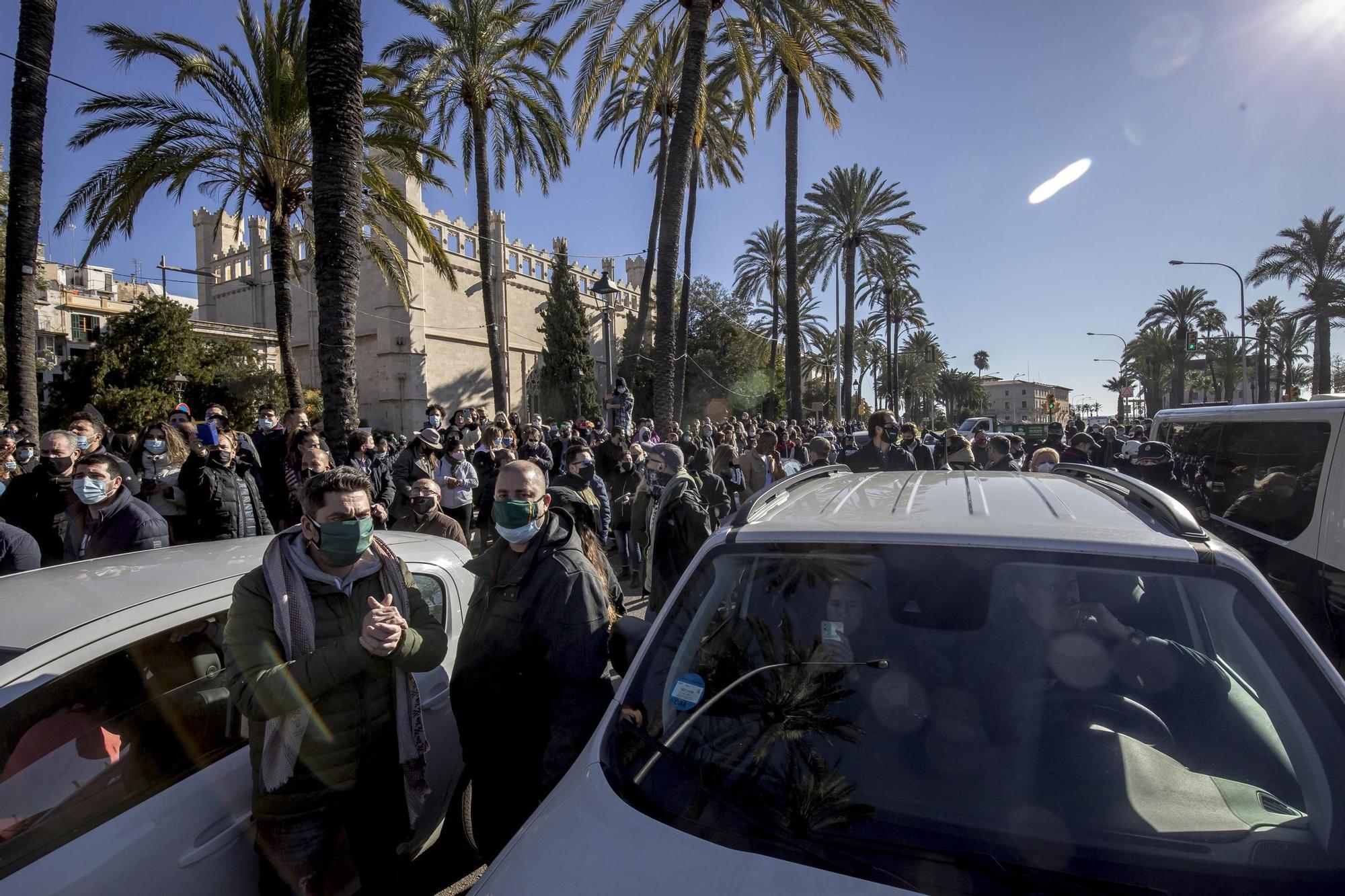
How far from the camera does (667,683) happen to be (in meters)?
2.00

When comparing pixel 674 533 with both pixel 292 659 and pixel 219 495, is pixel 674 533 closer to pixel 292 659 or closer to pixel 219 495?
pixel 292 659

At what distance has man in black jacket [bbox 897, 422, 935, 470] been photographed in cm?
887

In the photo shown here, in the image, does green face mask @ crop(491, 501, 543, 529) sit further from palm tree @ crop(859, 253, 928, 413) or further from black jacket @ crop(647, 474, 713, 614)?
palm tree @ crop(859, 253, 928, 413)

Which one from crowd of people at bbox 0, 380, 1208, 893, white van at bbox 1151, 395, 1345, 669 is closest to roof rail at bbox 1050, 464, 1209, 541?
crowd of people at bbox 0, 380, 1208, 893

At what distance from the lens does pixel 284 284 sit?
43.5 ft

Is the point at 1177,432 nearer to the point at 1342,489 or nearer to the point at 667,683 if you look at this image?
the point at 1342,489

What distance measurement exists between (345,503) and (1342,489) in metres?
4.81

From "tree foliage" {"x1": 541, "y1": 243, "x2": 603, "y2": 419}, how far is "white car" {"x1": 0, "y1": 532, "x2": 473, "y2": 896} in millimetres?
33110

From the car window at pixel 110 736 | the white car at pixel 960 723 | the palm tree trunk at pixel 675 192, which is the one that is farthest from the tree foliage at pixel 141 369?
the white car at pixel 960 723

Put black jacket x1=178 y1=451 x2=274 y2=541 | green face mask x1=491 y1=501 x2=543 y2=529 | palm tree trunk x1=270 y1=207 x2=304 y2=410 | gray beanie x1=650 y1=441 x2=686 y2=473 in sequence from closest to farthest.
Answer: green face mask x1=491 y1=501 x2=543 y2=529 → black jacket x1=178 y1=451 x2=274 y2=541 → gray beanie x1=650 y1=441 x2=686 y2=473 → palm tree trunk x1=270 y1=207 x2=304 y2=410

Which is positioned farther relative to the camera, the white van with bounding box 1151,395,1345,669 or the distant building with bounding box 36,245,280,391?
the distant building with bounding box 36,245,280,391

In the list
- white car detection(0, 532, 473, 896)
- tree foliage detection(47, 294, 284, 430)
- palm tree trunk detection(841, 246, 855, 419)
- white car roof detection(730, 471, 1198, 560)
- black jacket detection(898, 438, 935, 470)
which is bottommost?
white car detection(0, 532, 473, 896)

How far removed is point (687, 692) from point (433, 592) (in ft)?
A: 5.50

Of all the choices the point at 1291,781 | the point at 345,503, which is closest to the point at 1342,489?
the point at 1291,781
